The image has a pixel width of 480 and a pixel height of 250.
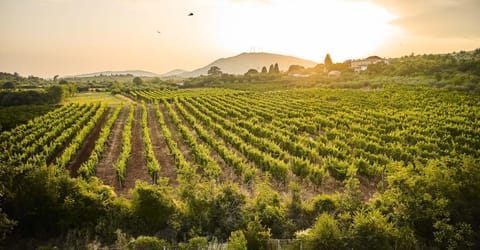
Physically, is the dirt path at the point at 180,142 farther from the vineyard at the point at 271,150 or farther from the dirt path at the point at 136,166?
the dirt path at the point at 136,166

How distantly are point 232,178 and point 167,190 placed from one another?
719 centimetres

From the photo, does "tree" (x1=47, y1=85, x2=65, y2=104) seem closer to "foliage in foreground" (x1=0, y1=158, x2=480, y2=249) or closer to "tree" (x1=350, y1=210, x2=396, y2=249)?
"foliage in foreground" (x1=0, y1=158, x2=480, y2=249)

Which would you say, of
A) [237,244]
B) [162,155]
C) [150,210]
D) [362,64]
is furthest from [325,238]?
[362,64]

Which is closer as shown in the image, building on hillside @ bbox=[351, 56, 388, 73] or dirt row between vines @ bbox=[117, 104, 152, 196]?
dirt row between vines @ bbox=[117, 104, 152, 196]

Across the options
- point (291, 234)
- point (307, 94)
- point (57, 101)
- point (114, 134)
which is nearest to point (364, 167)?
point (291, 234)

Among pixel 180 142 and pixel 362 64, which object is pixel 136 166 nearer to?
pixel 180 142

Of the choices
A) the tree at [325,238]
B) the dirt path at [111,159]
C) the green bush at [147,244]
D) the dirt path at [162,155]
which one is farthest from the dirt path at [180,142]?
the tree at [325,238]

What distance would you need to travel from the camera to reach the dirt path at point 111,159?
18.5 metres

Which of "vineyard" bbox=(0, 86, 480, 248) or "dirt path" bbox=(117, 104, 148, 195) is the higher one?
"vineyard" bbox=(0, 86, 480, 248)

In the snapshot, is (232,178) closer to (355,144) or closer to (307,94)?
(355,144)

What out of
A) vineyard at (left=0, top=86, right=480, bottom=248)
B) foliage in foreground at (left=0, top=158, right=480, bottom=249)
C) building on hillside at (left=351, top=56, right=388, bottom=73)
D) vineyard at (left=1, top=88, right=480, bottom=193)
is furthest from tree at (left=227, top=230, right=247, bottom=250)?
building on hillside at (left=351, top=56, right=388, bottom=73)

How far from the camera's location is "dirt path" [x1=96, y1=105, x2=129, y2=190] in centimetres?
1853

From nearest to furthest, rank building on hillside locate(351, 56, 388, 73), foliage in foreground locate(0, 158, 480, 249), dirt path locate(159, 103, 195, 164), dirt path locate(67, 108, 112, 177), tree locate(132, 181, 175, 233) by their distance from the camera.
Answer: foliage in foreground locate(0, 158, 480, 249)
tree locate(132, 181, 175, 233)
dirt path locate(67, 108, 112, 177)
dirt path locate(159, 103, 195, 164)
building on hillside locate(351, 56, 388, 73)

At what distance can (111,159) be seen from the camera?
2286 cm
